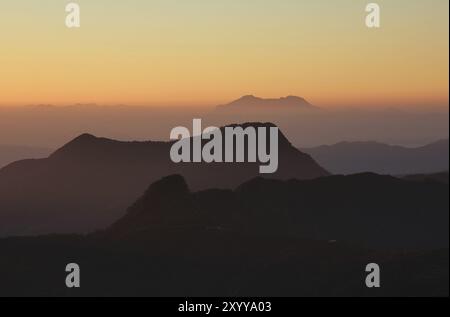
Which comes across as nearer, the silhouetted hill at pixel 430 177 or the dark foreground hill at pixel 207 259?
the dark foreground hill at pixel 207 259

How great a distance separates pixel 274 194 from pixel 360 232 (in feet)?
70.3

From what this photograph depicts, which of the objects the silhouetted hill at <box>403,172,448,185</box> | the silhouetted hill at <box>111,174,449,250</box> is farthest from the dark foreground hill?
the silhouetted hill at <box>403,172,448,185</box>

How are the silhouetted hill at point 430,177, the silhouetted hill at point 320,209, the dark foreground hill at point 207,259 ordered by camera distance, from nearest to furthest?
1. the dark foreground hill at point 207,259
2. the silhouetted hill at point 320,209
3. the silhouetted hill at point 430,177

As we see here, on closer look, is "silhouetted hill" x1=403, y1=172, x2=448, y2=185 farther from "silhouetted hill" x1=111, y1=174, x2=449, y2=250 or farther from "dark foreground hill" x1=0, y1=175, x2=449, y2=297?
"dark foreground hill" x1=0, y1=175, x2=449, y2=297

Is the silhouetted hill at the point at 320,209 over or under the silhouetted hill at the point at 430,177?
under

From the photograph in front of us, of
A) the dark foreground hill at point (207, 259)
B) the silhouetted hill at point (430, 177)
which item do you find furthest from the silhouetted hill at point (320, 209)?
the silhouetted hill at point (430, 177)

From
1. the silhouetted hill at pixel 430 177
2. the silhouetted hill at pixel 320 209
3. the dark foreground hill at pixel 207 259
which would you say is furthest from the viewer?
the silhouetted hill at pixel 430 177

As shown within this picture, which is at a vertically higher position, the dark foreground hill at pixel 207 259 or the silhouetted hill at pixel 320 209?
the silhouetted hill at pixel 320 209

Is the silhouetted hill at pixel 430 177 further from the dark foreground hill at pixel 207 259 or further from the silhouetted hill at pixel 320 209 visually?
the dark foreground hill at pixel 207 259

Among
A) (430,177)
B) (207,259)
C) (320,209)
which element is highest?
(430,177)

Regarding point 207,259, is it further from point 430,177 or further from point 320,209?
point 430,177

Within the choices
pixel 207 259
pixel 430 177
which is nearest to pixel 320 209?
pixel 430 177

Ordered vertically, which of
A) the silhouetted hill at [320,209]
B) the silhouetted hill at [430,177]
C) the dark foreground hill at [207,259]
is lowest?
the dark foreground hill at [207,259]

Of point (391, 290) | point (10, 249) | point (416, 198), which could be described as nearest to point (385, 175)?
point (416, 198)
